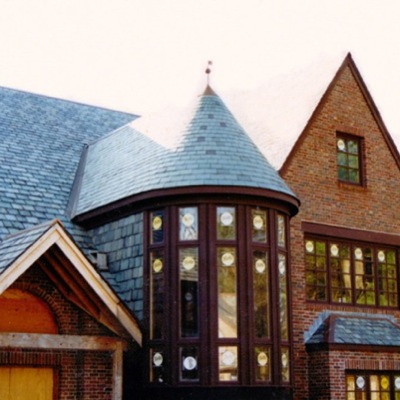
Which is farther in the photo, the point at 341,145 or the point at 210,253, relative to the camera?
the point at 341,145

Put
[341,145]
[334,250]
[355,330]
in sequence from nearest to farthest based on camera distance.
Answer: [355,330]
[334,250]
[341,145]

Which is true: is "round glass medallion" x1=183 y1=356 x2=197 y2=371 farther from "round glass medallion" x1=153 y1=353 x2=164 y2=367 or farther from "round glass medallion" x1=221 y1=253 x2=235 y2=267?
"round glass medallion" x1=221 y1=253 x2=235 y2=267

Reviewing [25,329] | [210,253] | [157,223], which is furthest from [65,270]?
[210,253]

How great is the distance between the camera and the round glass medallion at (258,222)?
1544 centimetres

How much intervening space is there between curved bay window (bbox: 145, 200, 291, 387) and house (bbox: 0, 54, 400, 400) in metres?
0.03

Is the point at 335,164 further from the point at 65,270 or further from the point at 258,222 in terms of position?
the point at 65,270

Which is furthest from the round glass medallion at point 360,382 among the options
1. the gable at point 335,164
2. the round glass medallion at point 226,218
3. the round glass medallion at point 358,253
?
the round glass medallion at point 226,218

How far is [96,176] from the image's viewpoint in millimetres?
18266

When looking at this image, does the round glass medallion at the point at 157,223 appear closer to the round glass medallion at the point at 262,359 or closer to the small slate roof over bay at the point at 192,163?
the small slate roof over bay at the point at 192,163

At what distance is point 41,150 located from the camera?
1939 cm

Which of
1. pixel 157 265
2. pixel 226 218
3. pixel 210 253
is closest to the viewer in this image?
pixel 210 253

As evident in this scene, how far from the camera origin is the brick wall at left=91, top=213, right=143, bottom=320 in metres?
15.7

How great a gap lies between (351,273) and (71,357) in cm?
679

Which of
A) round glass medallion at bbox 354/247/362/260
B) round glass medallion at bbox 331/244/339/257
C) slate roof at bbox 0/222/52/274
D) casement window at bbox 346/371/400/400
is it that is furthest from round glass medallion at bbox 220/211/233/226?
round glass medallion at bbox 354/247/362/260
